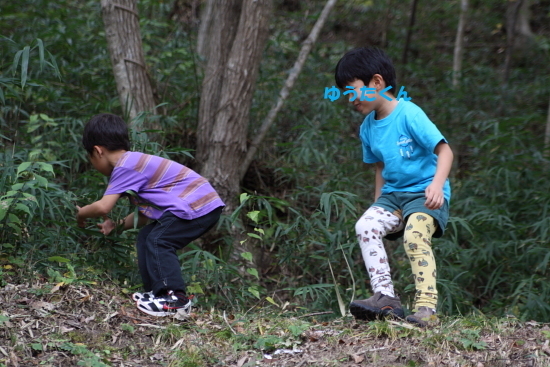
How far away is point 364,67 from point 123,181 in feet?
4.50

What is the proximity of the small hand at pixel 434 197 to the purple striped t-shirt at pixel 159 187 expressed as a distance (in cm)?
115

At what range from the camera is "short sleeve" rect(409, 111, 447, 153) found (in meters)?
2.72

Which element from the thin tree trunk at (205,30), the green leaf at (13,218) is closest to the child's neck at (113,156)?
the green leaf at (13,218)

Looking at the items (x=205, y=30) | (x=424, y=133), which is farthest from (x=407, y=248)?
(x=205, y=30)

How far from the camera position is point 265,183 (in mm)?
5164

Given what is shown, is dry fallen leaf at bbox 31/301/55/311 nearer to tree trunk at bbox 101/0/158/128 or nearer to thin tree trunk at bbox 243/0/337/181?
tree trunk at bbox 101/0/158/128

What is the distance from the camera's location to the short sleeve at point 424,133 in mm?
2719

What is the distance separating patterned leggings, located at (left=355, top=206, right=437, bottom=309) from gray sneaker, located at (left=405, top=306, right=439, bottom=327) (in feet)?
0.09

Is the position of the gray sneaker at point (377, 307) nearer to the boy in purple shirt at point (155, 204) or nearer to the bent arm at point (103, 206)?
the boy in purple shirt at point (155, 204)

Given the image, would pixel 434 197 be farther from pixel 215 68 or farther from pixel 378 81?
pixel 215 68

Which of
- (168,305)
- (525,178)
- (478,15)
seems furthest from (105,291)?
(478,15)

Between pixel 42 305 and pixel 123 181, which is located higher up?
pixel 123 181

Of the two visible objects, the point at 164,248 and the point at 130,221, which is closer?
the point at 164,248

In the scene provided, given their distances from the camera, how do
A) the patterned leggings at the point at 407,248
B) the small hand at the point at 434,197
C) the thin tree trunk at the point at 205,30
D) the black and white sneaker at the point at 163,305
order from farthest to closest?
1. the thin tree trunk at the point at 205,30
2. the black and white sneaker at the point at 163,305
3. the patterned leggings at the point at 407,248
4. the small hand at the point at 434,197
